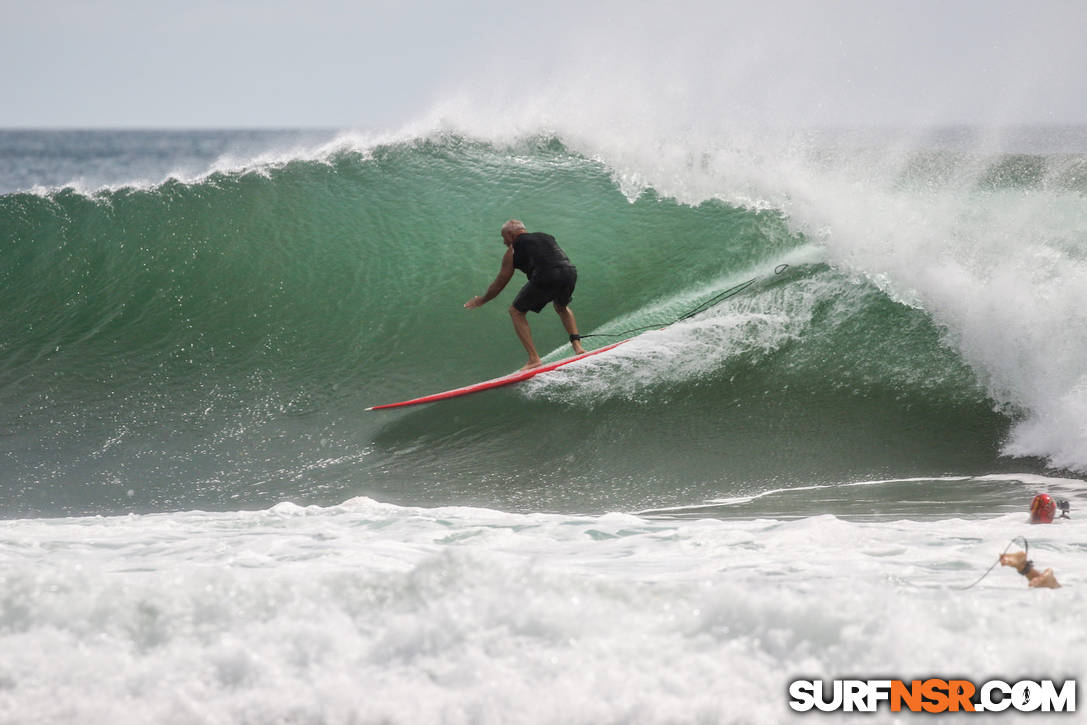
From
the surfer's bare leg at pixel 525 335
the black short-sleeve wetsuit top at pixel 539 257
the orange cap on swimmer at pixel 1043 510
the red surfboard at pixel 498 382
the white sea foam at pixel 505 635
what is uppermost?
the black short-sleeve wetsuit top at pixel 539 257

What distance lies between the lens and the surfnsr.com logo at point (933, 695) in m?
2.43

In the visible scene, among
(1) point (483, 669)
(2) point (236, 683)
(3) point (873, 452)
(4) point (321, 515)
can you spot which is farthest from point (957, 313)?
(2) point (236, 683)

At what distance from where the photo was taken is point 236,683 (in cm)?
266

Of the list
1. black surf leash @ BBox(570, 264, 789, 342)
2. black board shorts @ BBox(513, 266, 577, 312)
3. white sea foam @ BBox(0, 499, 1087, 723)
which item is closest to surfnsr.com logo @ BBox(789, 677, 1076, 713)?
white sea foam @ BBox(0, 499, 1087, 723)

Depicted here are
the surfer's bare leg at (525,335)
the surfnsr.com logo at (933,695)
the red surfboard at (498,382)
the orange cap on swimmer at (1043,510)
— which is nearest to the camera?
the surfnsr.com logo at (933,695)

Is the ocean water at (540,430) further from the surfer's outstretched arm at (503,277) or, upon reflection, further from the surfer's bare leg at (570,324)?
the surfer's outstretched arm at (503,277)

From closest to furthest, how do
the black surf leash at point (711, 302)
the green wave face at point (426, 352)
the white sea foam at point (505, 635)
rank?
the white sea foam at point (505, 635), the green wave face at point (426, 352), the black surf leash at point (711, 302)

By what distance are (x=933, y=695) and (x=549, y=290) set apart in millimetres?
4474

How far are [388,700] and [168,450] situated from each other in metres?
4.09

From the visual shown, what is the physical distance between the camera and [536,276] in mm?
6566

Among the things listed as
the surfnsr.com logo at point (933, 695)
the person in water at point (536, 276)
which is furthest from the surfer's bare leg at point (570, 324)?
the surfnsr.com logo at point (933, 695)

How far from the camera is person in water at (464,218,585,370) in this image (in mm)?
6555

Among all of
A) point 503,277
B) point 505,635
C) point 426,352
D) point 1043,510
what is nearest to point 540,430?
point 503,277

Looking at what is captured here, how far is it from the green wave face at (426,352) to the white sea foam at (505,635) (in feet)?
5.66
